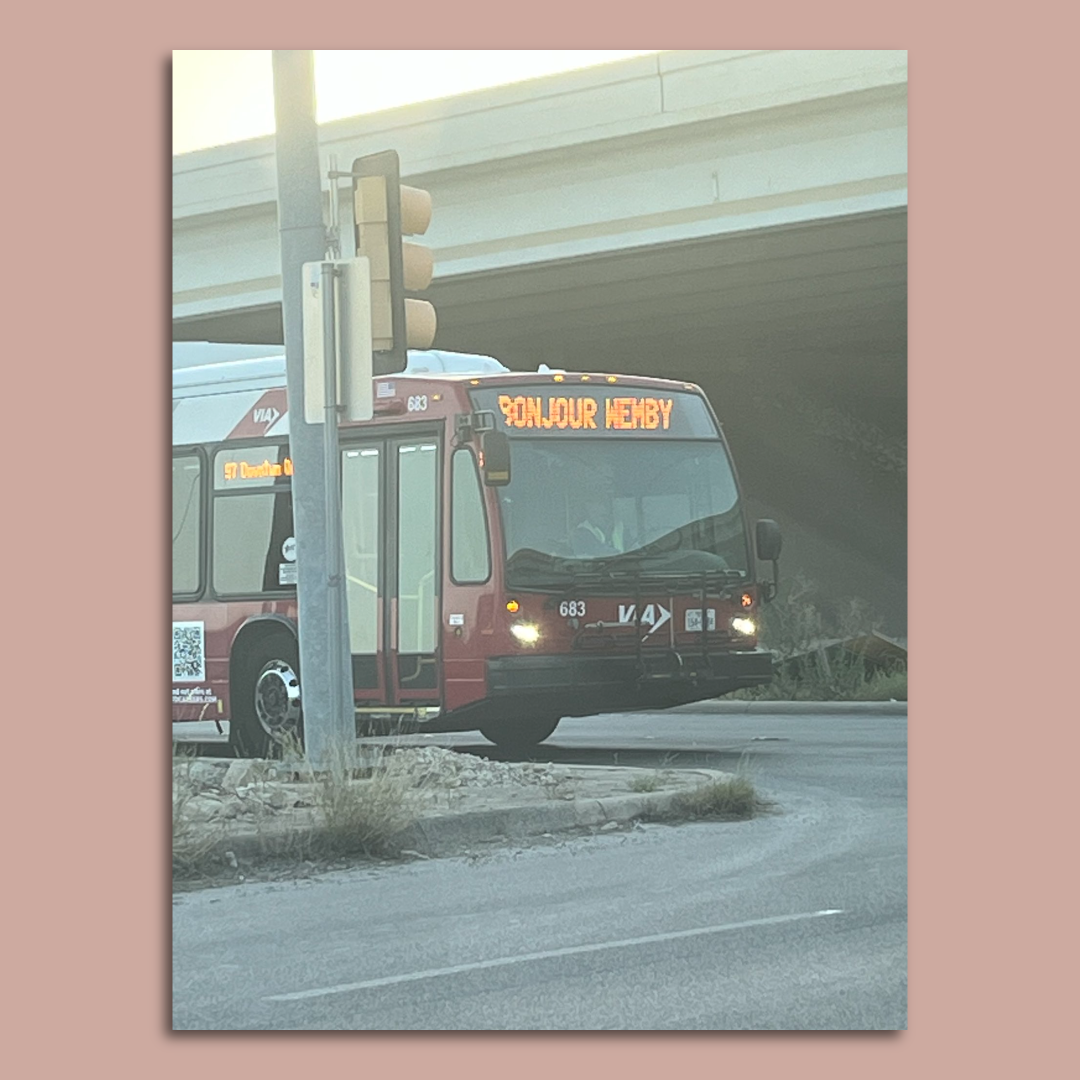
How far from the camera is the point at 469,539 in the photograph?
9797 mm

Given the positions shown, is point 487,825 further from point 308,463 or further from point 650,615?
point 308,463

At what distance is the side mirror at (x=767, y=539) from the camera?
9.60 meters

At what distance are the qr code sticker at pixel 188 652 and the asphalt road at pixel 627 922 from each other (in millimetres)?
886

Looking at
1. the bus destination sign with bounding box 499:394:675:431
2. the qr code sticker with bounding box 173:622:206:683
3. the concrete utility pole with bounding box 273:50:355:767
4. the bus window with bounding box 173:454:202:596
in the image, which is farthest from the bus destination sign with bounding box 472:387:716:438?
the qr code sticker with bounding box 173:622:206:683

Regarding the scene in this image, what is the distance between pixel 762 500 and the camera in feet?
31.7

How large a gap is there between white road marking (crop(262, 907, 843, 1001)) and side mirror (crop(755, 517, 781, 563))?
1452mm

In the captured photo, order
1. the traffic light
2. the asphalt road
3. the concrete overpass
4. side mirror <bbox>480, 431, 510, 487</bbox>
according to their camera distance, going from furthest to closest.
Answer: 1. side mirror <bbox>480, 431, 510, 487</bbox>
2. the concrete overpass
3. the traffic light
4. the asphalt road

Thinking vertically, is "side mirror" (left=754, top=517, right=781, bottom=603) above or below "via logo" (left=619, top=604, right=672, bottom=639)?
above

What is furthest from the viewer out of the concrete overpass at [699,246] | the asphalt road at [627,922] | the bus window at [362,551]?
the bus window at [362,551]

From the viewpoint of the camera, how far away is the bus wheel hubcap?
969 cm

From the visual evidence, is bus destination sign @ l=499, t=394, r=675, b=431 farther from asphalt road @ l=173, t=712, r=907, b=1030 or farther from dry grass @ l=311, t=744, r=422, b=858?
dry grass @ l=311, t=744, r=422, b=858

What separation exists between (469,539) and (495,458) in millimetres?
345

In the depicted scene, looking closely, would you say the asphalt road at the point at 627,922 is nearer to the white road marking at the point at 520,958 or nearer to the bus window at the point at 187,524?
the white road marking at the point at 520,958

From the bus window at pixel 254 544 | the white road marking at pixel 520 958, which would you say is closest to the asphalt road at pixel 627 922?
the white road marking at pixel 520 958
